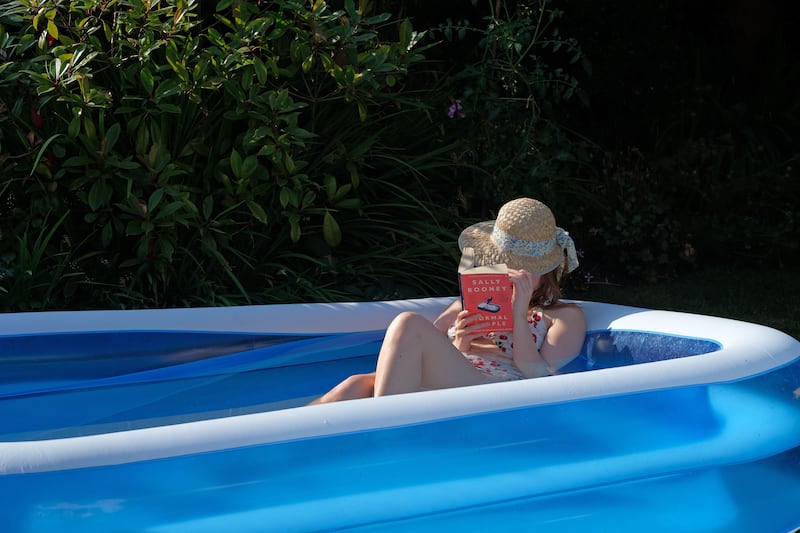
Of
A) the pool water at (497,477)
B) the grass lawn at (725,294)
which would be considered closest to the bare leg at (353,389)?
the pool water at (497,477)

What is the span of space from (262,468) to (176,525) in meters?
0.21

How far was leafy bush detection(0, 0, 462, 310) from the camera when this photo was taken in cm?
424

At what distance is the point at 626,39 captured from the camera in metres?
6.99

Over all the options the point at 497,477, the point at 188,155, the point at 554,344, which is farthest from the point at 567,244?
the point at 188,155

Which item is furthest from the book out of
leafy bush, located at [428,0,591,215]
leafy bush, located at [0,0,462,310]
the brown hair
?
leafy bush, located at [428,0,591,215]

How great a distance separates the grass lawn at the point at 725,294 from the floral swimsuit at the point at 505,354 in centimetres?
204

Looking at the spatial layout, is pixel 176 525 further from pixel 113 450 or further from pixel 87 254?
pixel 87 254

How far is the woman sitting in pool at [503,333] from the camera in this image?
2844mm

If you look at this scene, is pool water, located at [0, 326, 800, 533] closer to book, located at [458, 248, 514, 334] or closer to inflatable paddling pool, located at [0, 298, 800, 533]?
inflatable paddling pool, located at [0, 298, 800, 533]

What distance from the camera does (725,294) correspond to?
220 inches

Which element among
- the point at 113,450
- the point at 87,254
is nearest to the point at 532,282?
the point at 113,450

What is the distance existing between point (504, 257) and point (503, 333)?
0.26 metres

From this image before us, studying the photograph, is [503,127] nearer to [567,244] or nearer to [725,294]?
[725,294]

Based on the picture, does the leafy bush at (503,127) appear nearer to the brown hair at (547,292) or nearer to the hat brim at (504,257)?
the hat brim at (504,257)
